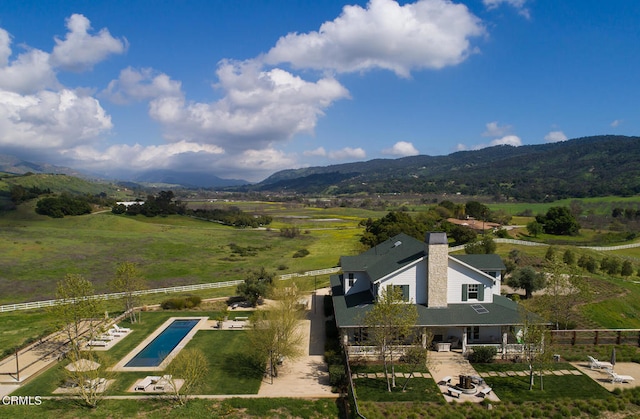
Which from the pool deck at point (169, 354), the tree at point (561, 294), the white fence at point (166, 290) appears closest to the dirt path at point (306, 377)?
the pool deck at point (169, 354)

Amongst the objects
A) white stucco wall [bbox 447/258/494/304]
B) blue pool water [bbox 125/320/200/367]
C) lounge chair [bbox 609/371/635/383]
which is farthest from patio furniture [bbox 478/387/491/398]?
blue pool water [bbox 125/320/200/367]

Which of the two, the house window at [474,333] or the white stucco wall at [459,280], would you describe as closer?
the house window at [474,333]

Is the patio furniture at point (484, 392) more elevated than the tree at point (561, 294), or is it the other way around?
the tree at point (561, 294)

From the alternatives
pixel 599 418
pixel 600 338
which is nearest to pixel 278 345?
pixel 599 418

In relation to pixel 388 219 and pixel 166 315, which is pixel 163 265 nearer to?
pixel 166 315

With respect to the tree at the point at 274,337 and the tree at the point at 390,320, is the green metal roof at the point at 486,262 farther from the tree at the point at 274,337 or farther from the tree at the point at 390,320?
the tree at the point at 274,337

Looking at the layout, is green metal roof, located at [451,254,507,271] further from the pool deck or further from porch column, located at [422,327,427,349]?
the pool deck

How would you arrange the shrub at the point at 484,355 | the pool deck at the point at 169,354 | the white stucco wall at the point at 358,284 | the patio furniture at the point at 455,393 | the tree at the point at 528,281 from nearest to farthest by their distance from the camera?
the patio furniture at the point at 455,393 → the shrub at the point at 484,355 → the pool deck at the point at 169,354 → the white stucco wall at the point at 358,284 → the tree at the point at 528,281
